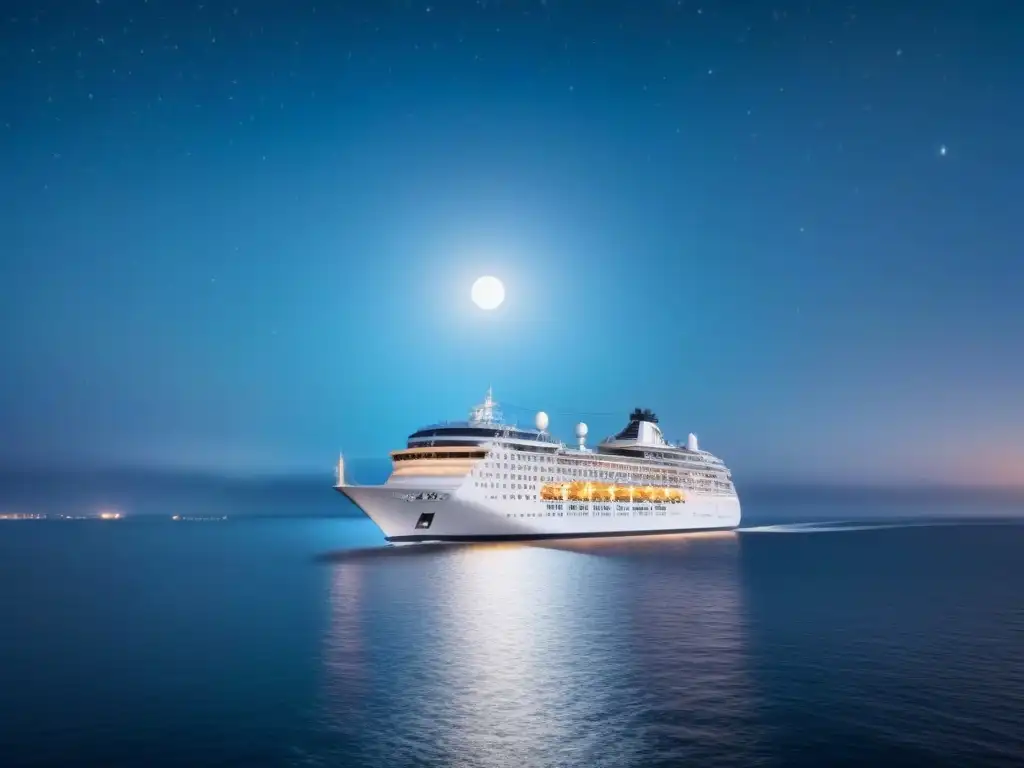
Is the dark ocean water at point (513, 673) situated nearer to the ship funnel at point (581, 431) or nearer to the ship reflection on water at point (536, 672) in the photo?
the ship reflection on water at point (536, 672)

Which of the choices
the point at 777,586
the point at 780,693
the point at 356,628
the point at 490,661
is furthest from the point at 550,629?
the point at 777,586

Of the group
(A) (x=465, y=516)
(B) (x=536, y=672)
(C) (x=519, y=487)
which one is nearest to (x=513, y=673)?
(B) (x=536, y=672)

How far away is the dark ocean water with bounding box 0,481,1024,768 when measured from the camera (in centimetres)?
2133

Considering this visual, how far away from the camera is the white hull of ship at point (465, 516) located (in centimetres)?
8269

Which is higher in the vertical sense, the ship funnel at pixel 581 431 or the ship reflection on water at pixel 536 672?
the ship funnel at pixel 581 431

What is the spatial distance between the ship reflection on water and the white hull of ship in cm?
2297

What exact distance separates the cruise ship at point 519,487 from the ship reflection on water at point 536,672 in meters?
24.3

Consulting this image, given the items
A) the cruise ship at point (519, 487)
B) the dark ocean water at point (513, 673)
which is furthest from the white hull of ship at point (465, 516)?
the dark ocean water at point (513, 673)

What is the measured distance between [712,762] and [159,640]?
29039mm

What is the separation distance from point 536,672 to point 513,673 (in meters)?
0.91

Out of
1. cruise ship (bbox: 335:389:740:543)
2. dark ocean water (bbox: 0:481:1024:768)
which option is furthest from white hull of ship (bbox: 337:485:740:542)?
dark ocean water (bbox: 0:481:1024:768)

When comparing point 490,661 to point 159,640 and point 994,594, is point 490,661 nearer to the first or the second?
point 159,640

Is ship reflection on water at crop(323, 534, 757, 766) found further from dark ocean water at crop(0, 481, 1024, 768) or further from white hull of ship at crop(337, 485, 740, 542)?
white hull of ship at crop(337, 485, 740, 542)

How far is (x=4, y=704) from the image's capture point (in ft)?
84.6
